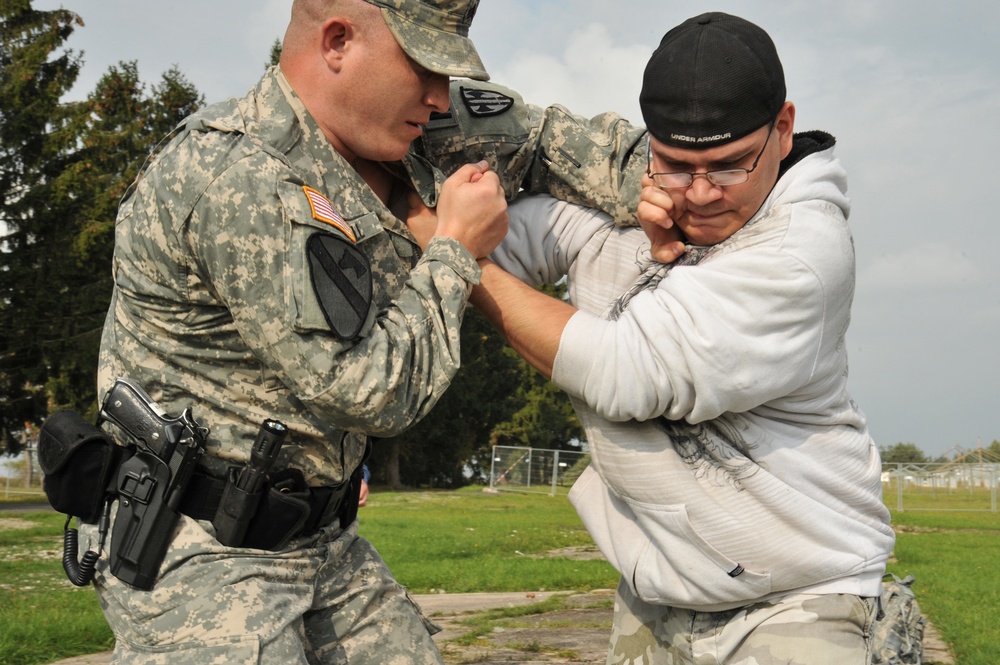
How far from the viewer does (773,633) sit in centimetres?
316

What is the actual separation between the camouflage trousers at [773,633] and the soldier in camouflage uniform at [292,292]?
1.16m

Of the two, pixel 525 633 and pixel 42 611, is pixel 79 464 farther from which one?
pixel 42 611

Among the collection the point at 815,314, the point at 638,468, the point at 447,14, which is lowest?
the point at 638,468

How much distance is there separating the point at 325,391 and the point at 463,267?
0.57 m

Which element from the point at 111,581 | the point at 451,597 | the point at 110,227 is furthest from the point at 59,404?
the point at 111,581

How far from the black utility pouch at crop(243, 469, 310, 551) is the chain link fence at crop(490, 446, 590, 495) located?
29077 mm

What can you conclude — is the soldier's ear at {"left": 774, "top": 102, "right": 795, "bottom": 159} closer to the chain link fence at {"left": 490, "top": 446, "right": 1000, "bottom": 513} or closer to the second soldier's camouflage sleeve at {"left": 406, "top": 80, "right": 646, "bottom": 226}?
the second soldier's camouflage sleeve at {"left": 406, "top": 80, "right": 646, "bottom": 226}

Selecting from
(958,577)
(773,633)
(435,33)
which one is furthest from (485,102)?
(958,577)

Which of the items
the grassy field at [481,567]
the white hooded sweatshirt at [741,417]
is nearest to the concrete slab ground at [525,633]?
the grassy field at [481,567]

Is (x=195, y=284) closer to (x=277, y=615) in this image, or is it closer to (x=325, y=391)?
(x=325, y=391)

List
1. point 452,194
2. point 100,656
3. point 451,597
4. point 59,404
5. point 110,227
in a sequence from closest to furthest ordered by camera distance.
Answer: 1. point 452,194
2. point 100,656
3. point 451,597
4. point 110,227
5. point 59,404

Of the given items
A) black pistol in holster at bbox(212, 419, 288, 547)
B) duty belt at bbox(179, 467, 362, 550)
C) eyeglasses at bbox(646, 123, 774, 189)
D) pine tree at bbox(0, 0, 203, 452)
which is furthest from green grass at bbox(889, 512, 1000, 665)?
pine tree at bbox(0, 0, 203, 452)

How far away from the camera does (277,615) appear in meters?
2.88

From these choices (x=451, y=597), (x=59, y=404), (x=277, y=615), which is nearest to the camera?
(x=277, y=615)
